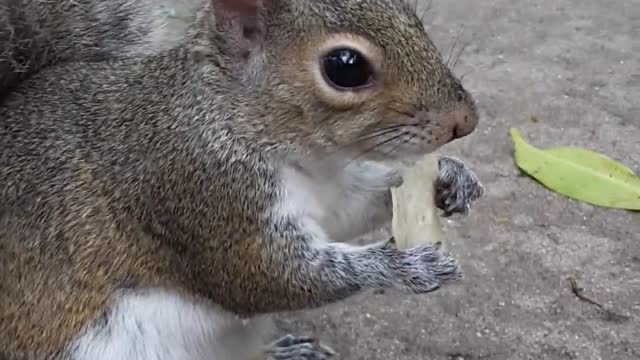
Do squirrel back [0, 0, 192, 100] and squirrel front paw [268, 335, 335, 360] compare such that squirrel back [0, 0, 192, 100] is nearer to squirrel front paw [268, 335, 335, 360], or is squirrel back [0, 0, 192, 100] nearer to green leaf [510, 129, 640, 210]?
squirrel front paw [268, 335, 335, 360]

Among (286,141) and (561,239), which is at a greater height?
(286,141)

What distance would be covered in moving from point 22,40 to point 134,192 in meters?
0.30

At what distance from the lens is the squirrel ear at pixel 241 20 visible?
1884mm

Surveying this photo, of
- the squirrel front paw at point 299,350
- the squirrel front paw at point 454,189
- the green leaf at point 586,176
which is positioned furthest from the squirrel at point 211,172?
the green leaf at point 586,176

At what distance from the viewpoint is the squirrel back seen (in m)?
2.04

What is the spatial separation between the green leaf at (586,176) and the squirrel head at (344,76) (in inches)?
35.6

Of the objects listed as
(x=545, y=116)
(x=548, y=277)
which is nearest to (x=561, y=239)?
(x=548, y=277)

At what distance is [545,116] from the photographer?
10.3 feet

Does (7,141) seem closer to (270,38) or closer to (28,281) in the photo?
(28,281)

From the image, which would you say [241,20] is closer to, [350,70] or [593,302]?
[350,70]

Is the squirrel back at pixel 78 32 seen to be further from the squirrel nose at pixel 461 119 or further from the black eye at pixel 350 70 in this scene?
the squirrel nose at pixel 461 119

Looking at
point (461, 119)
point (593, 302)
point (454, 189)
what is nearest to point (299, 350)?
point (454, 189)

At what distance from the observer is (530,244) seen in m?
2.62

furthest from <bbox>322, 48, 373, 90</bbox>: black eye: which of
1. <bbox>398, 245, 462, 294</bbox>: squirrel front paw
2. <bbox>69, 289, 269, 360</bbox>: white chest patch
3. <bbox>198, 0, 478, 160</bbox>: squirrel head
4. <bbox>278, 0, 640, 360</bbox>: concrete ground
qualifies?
<bbox>278, 0, 640, 360</bbox>: concrete ground
